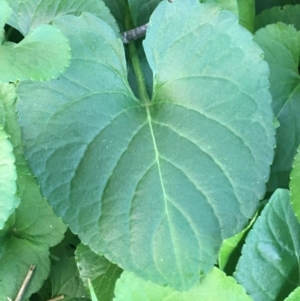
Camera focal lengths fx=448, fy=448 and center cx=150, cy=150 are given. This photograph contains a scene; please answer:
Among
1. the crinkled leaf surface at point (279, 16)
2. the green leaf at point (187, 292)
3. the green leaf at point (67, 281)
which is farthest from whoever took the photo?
the crinkled leaf surface at point (279, 16)

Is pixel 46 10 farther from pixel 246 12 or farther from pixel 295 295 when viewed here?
pixel 295 295

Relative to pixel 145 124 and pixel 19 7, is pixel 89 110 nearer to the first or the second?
pixel 145 124

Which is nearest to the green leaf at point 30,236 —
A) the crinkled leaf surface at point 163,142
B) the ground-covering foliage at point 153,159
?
the ground-covering foliage at point 153,159

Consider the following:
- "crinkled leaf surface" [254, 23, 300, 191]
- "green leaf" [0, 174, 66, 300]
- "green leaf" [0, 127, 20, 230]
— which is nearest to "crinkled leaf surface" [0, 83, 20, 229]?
"green leaf" [0, 127, 20, 230]

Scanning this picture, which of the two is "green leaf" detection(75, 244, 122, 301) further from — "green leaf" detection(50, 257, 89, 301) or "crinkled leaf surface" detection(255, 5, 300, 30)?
"crinkled leaf surface" detection(255, 5, 300, 30)

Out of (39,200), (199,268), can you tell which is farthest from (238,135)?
(39,200)

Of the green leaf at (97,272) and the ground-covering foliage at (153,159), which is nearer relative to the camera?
the ground-covering foliage at (153,159)

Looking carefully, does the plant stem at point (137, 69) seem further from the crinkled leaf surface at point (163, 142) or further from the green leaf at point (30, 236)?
the green leaf at point (30, 236)
